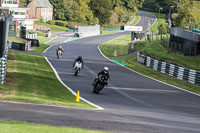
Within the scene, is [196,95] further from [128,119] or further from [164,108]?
[128,119]

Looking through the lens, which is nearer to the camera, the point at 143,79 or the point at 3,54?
the point at 3,54

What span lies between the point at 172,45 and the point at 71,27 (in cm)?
7220

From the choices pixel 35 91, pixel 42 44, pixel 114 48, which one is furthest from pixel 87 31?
pixel 35 91

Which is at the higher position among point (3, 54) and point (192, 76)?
point (3, 54)

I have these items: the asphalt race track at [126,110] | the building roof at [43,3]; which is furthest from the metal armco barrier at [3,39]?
the building roof at [43,3]

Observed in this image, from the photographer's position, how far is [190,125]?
1661cm

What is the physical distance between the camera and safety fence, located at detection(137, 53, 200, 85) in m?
36.0

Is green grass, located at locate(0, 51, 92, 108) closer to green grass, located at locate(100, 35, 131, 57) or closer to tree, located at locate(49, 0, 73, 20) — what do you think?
green grass, located at locate(100, 35, 131, 57)

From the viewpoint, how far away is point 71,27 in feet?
411

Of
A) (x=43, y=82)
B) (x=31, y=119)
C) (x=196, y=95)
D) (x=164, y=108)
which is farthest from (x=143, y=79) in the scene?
(x=31, y=119)

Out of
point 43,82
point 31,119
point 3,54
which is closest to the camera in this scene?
point 31,119

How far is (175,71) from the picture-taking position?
39.9m

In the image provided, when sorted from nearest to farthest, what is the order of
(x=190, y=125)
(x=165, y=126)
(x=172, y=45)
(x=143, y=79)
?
(x=165, y=126)
(x=190, y=125)
(x=143, y=79)
(x=172, y=45)

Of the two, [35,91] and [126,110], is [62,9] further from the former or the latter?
[126,110]
